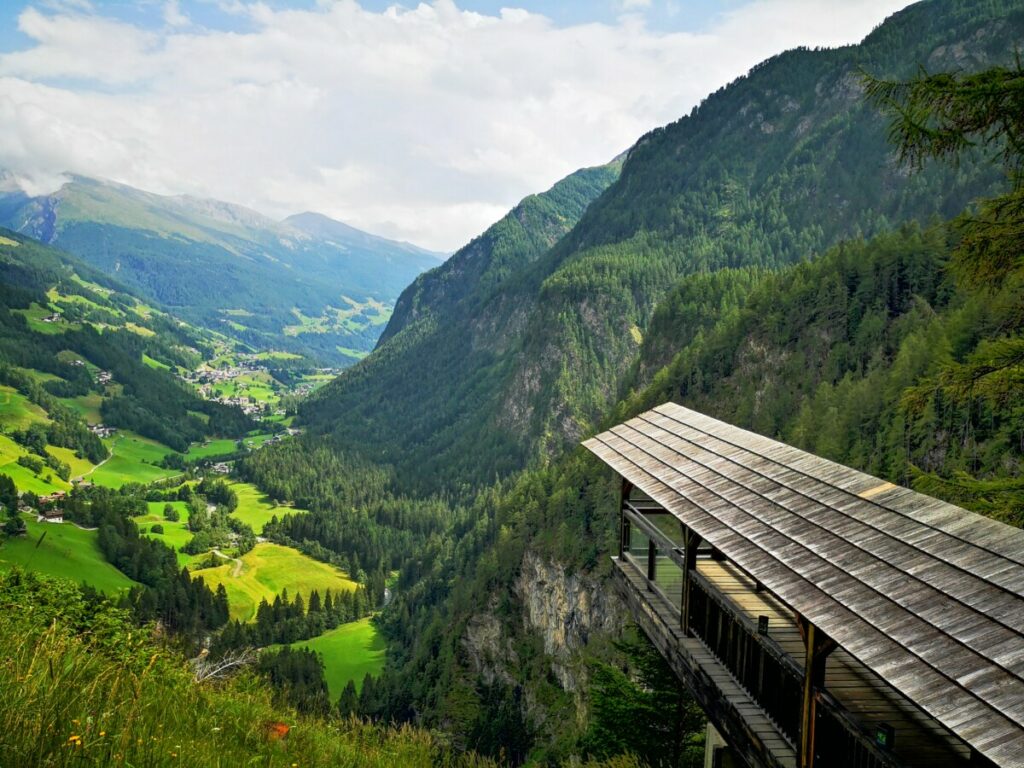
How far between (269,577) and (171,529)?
3301 centimetres

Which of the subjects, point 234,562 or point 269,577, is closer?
point 269,577

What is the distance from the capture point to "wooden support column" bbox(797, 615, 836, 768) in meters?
8.42

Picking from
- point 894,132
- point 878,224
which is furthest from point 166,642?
point 878,224

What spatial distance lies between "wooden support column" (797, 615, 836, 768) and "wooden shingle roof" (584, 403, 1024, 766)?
0.46m

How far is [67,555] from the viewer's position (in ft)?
419

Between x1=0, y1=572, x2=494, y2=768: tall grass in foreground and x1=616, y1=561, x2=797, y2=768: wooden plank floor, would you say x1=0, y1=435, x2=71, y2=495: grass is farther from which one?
x1=616, y1=561, x2=797, y2=768: wooden plank floor

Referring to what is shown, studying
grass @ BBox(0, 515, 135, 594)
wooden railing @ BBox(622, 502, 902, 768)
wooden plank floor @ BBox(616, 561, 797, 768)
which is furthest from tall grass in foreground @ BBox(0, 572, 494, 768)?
grass @ BBox(0, 515, 135, 594)

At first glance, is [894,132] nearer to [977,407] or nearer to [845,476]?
[845,476]

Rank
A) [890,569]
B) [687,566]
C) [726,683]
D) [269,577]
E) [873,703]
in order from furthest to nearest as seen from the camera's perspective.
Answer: [269,577] → [687,566] → [726,683] → [873,703] → [890,569]

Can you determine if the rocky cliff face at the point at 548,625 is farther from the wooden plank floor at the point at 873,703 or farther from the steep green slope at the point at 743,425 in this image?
the wooden plank floor at the point at 873,703

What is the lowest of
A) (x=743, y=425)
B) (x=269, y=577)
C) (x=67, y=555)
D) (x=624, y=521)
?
(x=269, y=577)

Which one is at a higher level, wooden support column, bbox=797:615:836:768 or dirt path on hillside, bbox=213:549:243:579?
wooden support column, bbox=797:615:836:768

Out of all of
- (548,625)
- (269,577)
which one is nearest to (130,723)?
(548,625)

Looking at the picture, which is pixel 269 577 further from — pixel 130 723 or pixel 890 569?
pixel 890 569
